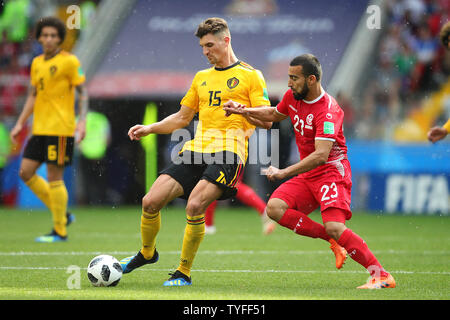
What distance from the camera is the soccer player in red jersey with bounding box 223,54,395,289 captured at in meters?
6.30

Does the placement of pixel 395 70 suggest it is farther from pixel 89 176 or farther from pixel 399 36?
pixel 89 176

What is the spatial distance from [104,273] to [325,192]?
5.89 ft

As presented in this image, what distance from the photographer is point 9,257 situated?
8.40 m

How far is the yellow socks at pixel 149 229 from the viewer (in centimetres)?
666

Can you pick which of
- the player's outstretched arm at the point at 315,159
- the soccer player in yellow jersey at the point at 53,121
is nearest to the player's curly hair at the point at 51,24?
the soccer player in yellow jersey at the point at 53,121

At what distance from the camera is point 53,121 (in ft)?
33.2

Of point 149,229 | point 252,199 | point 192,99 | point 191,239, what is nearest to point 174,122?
point 192,99

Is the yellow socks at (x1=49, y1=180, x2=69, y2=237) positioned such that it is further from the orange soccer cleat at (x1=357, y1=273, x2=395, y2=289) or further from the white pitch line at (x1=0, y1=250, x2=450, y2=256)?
the orange soccer cleat at (x1=357, y1=273, x2=395, y2=289)

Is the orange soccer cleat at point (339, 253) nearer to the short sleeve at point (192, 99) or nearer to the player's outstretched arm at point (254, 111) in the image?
the player's outstretched arm at point (254, 111)

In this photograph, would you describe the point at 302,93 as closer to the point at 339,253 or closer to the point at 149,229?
the point at 339,253

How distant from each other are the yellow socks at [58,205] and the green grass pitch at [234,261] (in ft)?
0.82

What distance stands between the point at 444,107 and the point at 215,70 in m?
11.0

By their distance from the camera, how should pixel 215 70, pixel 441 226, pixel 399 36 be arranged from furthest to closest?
pixel 399 36 → pixel 441 226 → pixel 215 70
